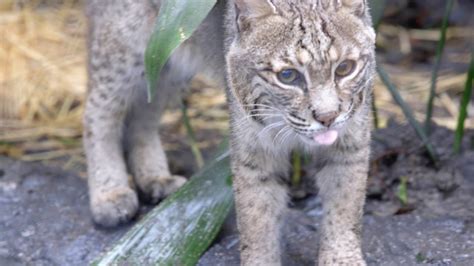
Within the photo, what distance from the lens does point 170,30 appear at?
11.9ft

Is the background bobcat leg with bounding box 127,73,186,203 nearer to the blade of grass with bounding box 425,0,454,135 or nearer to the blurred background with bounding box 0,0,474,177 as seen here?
the blurred background with bounding box 0,0,474,177

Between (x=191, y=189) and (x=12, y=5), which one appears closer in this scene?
(x=191, y=189)

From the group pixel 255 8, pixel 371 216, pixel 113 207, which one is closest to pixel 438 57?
pixel 371 216

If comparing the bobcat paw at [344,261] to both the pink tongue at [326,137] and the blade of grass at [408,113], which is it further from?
the blade of grass at [408,113]

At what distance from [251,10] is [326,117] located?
478mm

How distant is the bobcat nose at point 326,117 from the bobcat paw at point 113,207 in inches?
57.1

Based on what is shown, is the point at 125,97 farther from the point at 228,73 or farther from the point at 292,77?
the point at 292,77

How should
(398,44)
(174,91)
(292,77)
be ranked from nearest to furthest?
(292,77)
(174,91)
(398,44)

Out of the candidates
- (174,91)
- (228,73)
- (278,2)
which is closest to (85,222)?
(174,91)

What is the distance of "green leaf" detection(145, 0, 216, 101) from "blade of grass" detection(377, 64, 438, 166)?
1.05m

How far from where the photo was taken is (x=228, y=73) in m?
3.70

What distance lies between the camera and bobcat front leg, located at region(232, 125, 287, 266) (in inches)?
147

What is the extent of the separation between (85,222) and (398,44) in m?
2.94

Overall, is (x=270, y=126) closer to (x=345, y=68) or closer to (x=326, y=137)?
(x=326, y=137)
